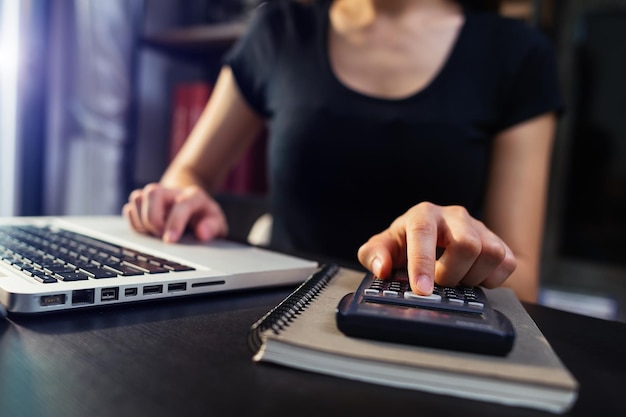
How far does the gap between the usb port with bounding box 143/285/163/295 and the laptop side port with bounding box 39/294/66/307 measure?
0.06 meters

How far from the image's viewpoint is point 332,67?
3.19ft

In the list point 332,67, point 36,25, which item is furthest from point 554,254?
point 36,25

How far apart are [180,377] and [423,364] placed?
0.13m

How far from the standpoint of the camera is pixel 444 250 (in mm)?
446

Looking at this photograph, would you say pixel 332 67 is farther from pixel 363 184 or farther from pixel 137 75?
pixel 137 75

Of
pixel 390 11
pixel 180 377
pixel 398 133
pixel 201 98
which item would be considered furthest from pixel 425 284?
pixel 201 98

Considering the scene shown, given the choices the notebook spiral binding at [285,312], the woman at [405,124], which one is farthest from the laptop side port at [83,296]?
the woman at [405,124]

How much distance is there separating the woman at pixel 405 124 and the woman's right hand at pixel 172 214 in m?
0.19

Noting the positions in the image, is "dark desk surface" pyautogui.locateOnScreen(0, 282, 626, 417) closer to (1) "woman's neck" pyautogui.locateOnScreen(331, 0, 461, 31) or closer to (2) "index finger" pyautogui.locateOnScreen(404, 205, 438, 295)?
(2) "index finger" pyautogui.locateOnScreen(404, 205, 438, 295)

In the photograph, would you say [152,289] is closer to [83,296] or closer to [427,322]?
[83,296]

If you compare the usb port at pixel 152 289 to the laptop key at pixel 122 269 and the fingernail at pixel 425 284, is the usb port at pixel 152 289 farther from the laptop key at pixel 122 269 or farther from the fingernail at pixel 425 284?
the fingernail at pixel 425 284

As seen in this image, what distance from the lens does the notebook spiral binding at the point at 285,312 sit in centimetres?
32

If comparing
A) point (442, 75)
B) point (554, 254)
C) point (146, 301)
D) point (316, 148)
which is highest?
point (442, 75)

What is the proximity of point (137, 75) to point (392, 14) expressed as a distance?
1.06 metres
